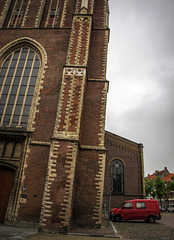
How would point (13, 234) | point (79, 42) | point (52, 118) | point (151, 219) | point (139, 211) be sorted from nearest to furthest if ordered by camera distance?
point (13, 234)
point (52, 118)
point (79, 42)
point (151, 219)
point (139, 211)

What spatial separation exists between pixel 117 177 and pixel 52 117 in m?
14.7

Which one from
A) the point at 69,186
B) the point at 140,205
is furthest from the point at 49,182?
the point at 140,205

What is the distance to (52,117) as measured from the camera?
36.1 feet

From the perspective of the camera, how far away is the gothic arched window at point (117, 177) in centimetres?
2175

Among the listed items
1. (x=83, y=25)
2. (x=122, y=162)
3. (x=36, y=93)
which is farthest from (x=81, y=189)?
(x=122, y=162)

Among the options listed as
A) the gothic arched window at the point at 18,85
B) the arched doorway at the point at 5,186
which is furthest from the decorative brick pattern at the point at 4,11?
the arched doorway at the point at 5,186

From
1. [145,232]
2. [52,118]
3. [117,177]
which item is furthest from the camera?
[117,177]

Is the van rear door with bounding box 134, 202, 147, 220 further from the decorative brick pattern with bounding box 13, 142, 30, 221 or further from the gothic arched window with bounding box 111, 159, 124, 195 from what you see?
the decorative brick pattern with bounding box 13, 142, 30, 221

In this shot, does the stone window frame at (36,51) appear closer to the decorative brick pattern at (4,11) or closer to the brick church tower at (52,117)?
the brick church tower at (52,117)

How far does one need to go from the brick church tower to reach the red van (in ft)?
18.3

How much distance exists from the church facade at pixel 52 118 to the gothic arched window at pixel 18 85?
0.17 feet

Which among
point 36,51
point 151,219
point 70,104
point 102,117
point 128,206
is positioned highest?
point 36,51

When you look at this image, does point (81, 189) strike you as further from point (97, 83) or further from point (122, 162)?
point (122, 162)

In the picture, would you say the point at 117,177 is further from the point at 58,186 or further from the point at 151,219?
the point at 58,186
